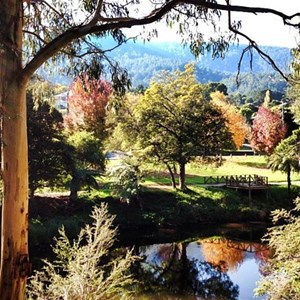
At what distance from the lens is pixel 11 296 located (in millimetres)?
4129

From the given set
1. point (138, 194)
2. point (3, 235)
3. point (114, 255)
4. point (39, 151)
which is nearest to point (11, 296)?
point (3, 235)

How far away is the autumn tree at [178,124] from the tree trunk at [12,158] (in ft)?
56.1

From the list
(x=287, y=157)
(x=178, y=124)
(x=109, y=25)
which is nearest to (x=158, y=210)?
(x=178, y=124)

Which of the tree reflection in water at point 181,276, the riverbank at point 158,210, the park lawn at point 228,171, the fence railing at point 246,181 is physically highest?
the park lawn at point 228,171

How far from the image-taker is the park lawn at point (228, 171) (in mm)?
25737

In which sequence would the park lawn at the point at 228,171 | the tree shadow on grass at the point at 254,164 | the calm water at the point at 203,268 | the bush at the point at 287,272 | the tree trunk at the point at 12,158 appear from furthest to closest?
1. the tree shadow on grass at the point at 254,164
2. the park lawn at the point at 228,171
3. the calm water at the point at 203,268
4. the bush at the point at 287,272
5. the tree trunk at the point at 12,158

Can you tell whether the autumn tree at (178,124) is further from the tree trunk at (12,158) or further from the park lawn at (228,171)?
the tree trunk at (12,158)

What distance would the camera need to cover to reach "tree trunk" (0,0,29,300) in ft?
13.7

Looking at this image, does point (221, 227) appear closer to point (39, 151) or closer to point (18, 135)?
point (39, 151)

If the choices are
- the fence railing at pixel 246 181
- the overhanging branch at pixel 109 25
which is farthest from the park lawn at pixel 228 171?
the overhanging branch at pixel 109 25

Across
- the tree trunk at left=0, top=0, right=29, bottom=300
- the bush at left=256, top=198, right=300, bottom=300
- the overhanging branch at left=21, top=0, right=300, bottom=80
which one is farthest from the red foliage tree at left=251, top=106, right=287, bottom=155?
the tree trunk at left=0, top=0, right=29, bottom=300

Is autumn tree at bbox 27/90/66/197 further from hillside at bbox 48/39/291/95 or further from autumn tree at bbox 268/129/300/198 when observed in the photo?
autumn tree at bbox 268/129/300/198

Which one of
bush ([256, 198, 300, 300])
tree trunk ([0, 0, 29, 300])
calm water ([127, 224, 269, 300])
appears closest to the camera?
tree trunk ([0, 0, 29, 300])

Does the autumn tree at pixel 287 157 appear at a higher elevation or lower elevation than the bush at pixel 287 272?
higher
